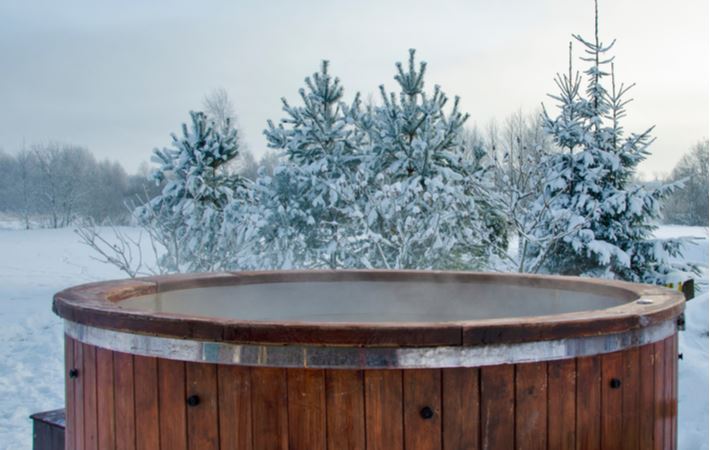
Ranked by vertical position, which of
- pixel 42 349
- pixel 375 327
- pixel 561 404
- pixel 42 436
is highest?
pixel 375 327

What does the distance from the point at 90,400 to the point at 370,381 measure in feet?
3.67

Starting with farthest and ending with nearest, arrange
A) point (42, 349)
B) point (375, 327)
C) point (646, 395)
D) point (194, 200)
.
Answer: point (42, 349), point (194, 200), point (646, 395), point (375, 327)

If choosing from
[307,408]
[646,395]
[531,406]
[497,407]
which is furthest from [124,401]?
[646,395]

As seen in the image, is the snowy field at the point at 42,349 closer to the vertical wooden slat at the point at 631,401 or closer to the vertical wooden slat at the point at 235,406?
the vertical wooden slat at the point at 631,401

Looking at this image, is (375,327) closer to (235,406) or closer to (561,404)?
(235,406)

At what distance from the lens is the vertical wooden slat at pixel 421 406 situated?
1819 mm

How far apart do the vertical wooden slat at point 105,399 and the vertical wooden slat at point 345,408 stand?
82 cm

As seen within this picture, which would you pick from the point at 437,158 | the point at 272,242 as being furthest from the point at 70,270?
the point at 437,158

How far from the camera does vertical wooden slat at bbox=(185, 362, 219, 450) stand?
189 centimetres

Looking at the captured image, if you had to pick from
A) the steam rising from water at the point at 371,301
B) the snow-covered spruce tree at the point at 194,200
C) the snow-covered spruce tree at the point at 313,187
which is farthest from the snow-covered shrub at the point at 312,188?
the steam rising from water at the point at 371,301

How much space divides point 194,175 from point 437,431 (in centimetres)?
734

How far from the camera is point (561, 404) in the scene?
6.36ft

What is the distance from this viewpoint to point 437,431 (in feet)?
6.01

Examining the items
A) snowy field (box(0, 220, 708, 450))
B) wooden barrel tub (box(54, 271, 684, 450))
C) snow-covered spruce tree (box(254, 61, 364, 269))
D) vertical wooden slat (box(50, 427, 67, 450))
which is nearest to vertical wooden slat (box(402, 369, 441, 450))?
wooden barrel tub (box(54, 271, 684, 450))
